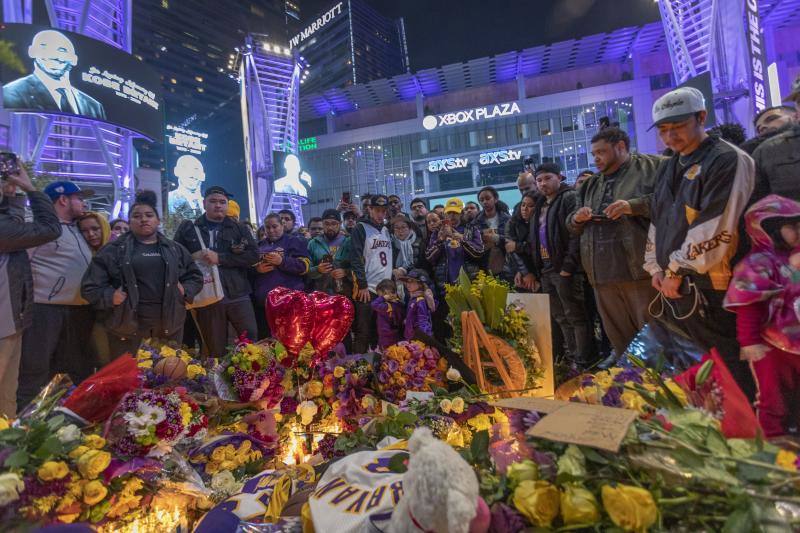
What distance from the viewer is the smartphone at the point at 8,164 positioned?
2.80 meters

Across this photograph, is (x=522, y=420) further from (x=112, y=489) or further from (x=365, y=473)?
(x=112, y=489)

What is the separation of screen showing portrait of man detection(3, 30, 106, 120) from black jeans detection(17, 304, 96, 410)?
1691cm

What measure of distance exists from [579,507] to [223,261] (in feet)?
13.2

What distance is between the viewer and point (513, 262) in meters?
4.68

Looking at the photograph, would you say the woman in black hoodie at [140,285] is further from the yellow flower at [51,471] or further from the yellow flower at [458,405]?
the yellow flower at [458,405]

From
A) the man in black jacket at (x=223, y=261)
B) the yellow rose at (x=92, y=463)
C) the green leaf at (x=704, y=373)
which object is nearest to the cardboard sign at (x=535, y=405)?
the green leaf at (x=704, y=373)

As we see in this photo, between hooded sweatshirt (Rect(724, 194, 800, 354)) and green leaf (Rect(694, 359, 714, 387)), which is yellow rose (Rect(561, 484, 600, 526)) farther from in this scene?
hooded sweatshirt (Rect(724, 194, 800, 354))

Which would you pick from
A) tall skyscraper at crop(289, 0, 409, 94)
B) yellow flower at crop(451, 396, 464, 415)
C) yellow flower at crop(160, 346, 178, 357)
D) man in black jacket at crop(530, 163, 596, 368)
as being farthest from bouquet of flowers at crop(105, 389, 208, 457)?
tall skyscraper at crop(289, 0, 409, 94)

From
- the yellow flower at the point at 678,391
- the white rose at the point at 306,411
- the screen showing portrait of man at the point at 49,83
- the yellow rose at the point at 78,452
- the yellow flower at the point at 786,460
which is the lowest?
the white rose at the point at 306,411

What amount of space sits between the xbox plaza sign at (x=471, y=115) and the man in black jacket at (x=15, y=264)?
33.1 m

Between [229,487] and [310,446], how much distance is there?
→ 527 mm

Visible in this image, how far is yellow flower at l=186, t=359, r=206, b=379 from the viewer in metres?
2.14

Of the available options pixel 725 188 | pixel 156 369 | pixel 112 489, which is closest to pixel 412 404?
pixel 112 489

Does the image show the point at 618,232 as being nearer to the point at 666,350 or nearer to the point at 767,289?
the point at 767,289
